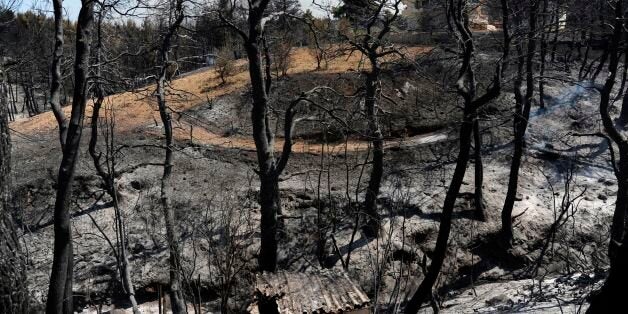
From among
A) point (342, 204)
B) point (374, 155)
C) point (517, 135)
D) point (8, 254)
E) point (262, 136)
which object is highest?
point (262, 136)

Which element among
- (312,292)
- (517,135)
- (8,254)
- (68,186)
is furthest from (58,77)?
(517,135)

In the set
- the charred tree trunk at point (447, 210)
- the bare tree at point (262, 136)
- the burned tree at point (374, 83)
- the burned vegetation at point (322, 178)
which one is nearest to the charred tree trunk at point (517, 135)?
the burned vegetation at point (322, 178)

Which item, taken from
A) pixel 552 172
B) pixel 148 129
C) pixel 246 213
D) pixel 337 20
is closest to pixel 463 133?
pixel 246 213

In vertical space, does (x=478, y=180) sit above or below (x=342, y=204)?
above

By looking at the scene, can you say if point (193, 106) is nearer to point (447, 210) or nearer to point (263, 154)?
point (263, 154)

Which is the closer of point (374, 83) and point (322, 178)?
point (374, 83)

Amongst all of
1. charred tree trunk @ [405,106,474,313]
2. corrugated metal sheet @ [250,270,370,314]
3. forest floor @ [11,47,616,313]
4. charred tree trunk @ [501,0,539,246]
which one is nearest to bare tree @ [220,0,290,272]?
forest floor @ [11,47,616,313]

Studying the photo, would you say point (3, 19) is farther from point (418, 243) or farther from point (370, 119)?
point (418, 243)
